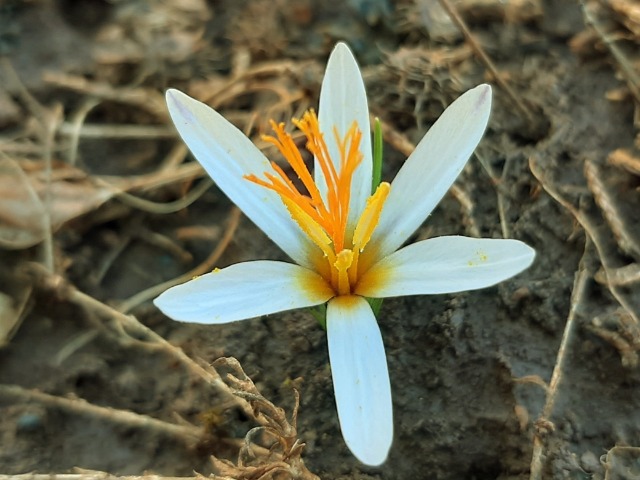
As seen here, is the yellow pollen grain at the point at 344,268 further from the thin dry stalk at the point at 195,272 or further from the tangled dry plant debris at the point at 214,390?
the thin dry stalk at the point at 195,272

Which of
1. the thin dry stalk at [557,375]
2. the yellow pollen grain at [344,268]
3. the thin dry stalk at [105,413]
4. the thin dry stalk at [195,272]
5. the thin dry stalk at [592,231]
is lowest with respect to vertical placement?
the thin dry stalk at [105,413]

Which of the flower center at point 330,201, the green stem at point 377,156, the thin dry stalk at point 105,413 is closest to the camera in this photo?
the flower center at point 330,201

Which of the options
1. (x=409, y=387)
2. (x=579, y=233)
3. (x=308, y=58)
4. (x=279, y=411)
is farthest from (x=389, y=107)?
(x=279, y=411)

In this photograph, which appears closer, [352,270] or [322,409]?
[352,270]

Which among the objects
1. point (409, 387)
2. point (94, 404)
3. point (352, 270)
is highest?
point (352, 270)

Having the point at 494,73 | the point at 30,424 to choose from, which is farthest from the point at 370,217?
the point at 30,424

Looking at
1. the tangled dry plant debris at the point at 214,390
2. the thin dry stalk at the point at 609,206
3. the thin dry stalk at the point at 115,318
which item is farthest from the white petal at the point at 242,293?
the thin dry stalk at the point at 609,206

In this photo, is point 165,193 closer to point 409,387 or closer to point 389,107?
point 389,107

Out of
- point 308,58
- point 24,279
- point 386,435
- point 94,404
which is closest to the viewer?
point 386,435
